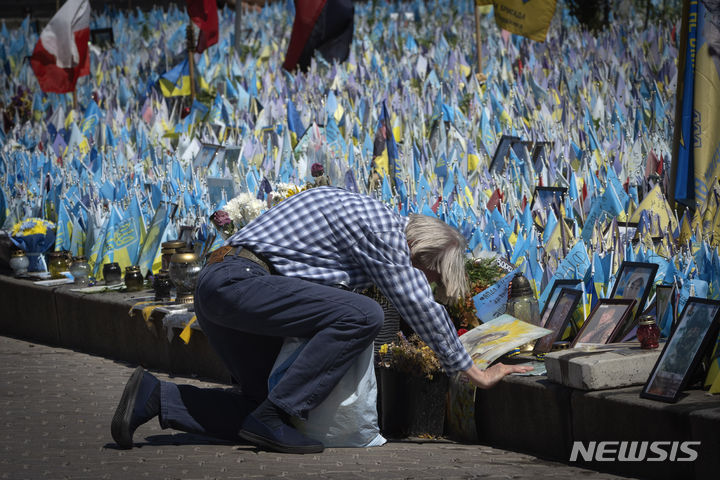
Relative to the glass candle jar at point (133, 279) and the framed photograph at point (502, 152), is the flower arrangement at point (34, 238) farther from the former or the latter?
the framed photograph at point (502, 152)

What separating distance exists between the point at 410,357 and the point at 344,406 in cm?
38

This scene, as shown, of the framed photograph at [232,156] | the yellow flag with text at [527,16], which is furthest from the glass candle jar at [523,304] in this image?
the yellow flag with text at [527,16]

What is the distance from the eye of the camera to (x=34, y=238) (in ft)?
24.1

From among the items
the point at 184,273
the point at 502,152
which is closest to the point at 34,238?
the point at 184,273

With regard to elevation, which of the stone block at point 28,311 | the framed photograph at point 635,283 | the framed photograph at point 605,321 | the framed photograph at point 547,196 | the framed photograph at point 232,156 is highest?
the framed photograph at point 232,156

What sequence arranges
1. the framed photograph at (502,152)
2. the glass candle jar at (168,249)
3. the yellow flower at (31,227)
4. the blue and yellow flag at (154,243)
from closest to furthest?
the glass candle jar at (168,249)
the blue and yellow flag at (154,243)
the yellow flower at (31,227)
the framed photograph at (502,152)

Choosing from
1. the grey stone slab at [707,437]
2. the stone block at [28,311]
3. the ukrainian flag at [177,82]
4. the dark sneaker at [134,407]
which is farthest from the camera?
the ukrainian flag at [177,82]

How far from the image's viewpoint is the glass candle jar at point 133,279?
6488 mm

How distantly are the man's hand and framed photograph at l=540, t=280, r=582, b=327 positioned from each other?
0.54 m

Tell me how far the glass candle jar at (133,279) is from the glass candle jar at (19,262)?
118cm

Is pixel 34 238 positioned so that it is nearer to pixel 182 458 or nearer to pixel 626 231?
pixel 182 458

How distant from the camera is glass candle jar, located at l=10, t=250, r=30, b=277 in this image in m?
7.32

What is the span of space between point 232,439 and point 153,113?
8.21m

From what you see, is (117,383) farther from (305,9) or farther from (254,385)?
(305,9)
